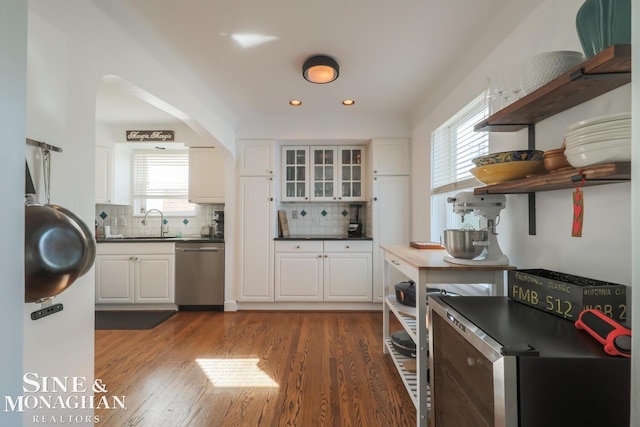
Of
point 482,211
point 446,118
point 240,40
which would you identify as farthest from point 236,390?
point 446,118

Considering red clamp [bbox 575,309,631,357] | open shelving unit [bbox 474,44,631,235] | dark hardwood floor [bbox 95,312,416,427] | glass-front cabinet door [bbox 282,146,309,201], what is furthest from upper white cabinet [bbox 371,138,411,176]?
red clamp [bbox 575,309,631,357]

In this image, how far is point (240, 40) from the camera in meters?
1.83

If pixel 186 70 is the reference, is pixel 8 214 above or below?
below

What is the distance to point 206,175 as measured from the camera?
→ 365cm

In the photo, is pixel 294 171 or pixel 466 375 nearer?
pixel 466 375

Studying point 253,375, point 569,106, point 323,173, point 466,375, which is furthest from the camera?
point 323,173

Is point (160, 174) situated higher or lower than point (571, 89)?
higher

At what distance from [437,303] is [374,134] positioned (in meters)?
2.66

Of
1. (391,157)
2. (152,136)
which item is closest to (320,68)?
(391,157)

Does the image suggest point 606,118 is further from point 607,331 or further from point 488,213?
point 488,213

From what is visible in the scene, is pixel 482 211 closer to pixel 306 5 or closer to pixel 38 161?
pixel 306 5

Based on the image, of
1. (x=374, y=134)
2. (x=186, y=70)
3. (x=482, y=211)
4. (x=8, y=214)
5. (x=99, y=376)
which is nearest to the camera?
(x=8, y=214)

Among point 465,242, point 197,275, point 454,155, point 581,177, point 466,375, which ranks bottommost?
point 197,275

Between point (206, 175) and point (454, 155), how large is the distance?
2988 mm
